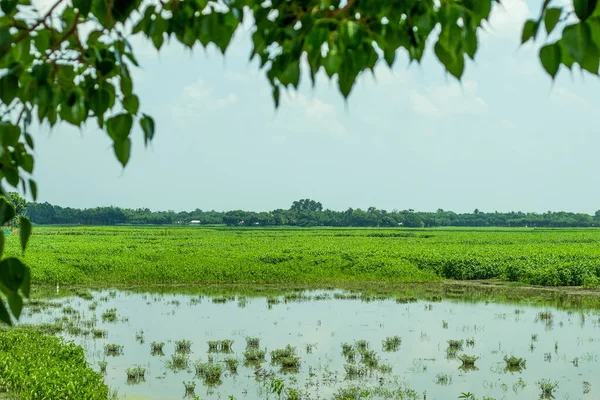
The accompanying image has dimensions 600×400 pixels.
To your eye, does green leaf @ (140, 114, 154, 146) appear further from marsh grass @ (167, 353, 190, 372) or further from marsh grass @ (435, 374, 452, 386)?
marsh grass @ (167, 353, 190, 372)

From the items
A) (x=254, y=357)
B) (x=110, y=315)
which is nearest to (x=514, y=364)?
(x=254, y=357)

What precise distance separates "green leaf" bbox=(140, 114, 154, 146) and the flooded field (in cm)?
699

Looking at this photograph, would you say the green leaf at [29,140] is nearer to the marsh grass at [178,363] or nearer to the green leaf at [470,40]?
the green leaf at [470,40]

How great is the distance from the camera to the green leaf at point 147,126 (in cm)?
191

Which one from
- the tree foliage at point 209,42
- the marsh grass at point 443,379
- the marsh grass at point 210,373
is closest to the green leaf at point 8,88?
the tree foliage at point 209,42

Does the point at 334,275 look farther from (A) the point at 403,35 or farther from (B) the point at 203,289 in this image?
(A) the point at 403,35

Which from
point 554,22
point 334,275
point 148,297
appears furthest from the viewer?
point 334,275

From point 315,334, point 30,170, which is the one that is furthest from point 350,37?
point 315,334

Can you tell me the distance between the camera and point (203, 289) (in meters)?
24.0

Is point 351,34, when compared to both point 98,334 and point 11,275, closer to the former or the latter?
point 11,275

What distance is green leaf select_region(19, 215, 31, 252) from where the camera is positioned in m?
1.89

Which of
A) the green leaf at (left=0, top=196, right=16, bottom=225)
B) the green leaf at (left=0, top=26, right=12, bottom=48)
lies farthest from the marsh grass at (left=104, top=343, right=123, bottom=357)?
the green leaf at (left=0, top=26, right=12, bottom=48)

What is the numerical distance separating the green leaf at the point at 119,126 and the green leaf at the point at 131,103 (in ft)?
0.40

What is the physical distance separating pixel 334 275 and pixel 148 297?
26.3 ft
